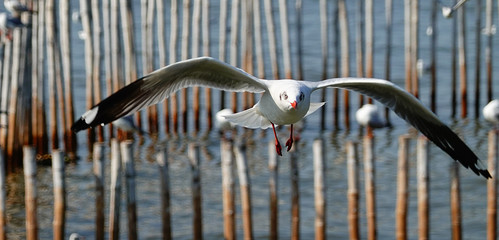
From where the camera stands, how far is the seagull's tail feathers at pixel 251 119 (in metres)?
8.99

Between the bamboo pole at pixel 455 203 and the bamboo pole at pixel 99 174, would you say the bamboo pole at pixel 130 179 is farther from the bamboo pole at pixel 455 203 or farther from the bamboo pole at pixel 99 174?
the bamboo pole at pixel 455 203

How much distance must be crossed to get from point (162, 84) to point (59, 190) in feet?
8.78

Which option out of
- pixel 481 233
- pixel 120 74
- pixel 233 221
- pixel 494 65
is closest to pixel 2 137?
pixel 120 74

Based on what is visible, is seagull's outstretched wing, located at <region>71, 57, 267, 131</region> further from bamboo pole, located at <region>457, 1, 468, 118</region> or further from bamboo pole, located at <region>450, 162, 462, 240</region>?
bamboo pole, located at <region>457, 1, 468, 118</region>

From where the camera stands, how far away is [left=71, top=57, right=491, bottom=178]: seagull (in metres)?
8.20

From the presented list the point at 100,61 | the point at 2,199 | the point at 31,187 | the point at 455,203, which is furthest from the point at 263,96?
the point at 100,61

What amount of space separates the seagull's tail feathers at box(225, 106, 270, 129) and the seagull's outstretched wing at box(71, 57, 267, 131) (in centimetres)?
31

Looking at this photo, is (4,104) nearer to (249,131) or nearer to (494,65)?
(249,131)

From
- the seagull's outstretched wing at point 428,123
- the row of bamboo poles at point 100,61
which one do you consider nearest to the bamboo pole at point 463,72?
the row of bamboo poles at point 100,61

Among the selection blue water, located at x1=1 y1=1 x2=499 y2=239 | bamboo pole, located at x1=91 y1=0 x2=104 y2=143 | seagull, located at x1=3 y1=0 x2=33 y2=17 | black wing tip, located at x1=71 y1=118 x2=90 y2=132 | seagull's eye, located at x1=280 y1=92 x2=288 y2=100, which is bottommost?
blue water, located at x1=1 y1=1 x2=499 y2=239

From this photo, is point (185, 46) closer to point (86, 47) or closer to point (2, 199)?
point (86, 47)

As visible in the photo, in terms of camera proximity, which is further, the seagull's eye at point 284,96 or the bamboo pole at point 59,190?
the bamboo pole at point 59,190

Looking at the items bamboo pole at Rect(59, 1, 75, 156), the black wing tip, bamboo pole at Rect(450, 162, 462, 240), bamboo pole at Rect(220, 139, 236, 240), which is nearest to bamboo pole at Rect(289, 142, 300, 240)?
bamboo pole at Rect(220, 139, 236, 240)

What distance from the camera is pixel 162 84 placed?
28.2 ft
